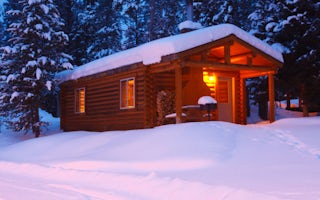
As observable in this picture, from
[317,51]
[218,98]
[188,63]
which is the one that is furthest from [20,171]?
[317,51]

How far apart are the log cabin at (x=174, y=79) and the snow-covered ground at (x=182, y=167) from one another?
2225 millimetres

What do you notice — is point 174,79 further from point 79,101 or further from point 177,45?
point 79,101

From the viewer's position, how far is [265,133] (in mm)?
12547

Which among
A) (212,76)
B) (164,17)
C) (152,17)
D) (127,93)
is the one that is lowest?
(127,93)

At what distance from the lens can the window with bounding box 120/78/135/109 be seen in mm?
17156

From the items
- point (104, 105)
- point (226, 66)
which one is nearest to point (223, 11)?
point (104, 105)

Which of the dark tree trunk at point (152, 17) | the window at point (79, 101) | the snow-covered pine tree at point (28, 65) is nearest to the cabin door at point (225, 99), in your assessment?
the window at point (79, 101)

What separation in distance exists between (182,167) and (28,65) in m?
13.9

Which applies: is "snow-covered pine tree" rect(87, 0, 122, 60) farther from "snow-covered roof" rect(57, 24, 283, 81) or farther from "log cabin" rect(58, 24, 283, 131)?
"snow-covered roof" rect(57, 24, 283, 81)

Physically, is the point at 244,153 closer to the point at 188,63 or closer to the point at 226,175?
the point at 226,175

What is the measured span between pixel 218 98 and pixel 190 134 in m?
7.39

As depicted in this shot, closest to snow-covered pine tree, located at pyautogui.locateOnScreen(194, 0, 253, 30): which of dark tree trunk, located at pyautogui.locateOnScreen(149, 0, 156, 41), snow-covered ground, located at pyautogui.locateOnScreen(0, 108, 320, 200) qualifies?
dark tree trunk, located at pyautogui.locateOnScreen(149, 0, 156, 41)

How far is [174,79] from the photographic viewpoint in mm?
16922

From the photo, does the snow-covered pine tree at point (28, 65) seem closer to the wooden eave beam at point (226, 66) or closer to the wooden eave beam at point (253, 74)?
the wooden eave beam at point (226, 66)
